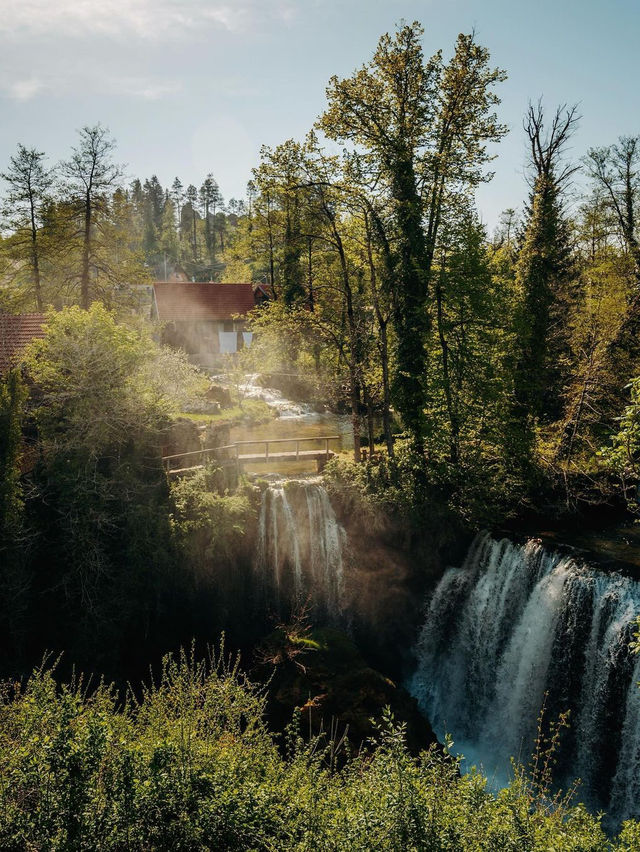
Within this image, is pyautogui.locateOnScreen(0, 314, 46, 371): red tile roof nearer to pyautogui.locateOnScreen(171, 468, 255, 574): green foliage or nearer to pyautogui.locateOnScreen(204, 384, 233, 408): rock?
pyautogui.locateOnScreen(171, 468, 255, 574): green foliage

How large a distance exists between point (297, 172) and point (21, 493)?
47.8ft

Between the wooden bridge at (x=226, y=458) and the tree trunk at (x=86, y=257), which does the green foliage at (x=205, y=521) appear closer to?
the wooden bridge at (x=226, y=458)

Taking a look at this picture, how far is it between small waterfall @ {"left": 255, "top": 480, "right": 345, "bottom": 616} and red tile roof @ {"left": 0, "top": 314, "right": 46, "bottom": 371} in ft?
32.5

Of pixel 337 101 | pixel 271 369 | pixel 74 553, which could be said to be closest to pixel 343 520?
pixel 74 553

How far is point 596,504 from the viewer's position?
60.2 ft

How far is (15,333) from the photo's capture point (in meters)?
19.5

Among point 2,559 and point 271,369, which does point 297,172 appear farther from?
point 271,369

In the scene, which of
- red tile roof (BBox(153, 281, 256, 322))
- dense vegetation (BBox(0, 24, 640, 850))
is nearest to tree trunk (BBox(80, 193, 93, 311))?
dense vegetation (BBox(0, 24, 640, 850))

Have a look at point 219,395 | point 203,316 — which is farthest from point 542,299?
point 203,316

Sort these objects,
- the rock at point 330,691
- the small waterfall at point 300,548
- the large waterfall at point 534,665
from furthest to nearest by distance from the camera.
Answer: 1. the small waterfall at point 300,548
2. the rock at point 330,691
3. the large waterfall at point 534,665

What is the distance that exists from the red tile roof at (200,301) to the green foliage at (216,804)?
132ft

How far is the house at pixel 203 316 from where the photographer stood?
4547 cm

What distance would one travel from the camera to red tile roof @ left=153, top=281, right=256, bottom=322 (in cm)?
4622

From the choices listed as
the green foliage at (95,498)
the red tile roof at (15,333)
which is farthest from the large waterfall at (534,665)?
the red tile roof at (15,333)
